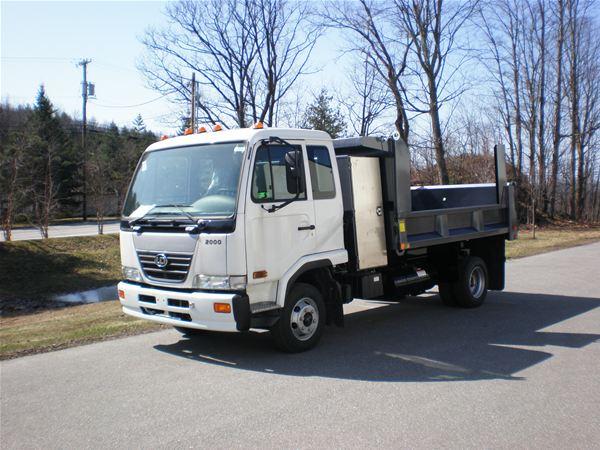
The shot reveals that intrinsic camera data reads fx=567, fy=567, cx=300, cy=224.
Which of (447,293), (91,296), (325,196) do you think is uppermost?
(325,196)

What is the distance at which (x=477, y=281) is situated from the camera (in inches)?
383

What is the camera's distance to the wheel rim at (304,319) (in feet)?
21.5

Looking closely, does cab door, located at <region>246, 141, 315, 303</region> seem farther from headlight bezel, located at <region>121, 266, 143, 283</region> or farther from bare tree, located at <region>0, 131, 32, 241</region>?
bare tree, located at <region>0, 131, 32, 241</region>

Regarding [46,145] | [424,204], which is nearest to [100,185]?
[46,145]

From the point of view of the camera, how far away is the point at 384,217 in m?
7.84

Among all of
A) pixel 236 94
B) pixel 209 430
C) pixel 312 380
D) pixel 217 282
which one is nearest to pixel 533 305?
pixel 312 380

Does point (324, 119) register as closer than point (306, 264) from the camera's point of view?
No

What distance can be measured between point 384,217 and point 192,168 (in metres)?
2.82

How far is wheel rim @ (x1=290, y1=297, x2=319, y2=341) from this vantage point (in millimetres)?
6551

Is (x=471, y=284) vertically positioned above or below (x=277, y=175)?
below

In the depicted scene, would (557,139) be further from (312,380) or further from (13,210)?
(312,380)

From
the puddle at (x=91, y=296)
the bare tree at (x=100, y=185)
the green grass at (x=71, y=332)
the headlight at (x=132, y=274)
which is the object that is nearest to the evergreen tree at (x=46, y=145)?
the bare tree at (x=100, y=185)

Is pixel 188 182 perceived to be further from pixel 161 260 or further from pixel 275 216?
pixel 275 216

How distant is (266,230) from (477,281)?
16.5 feet
